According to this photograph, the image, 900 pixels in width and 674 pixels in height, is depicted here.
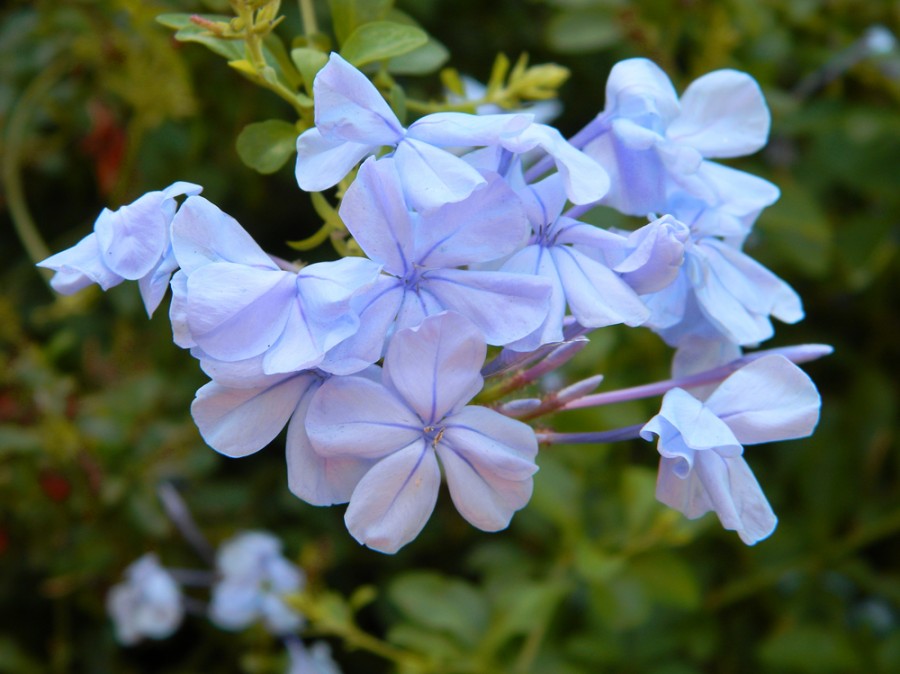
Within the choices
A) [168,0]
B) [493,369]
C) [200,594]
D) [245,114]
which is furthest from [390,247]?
[200,594]

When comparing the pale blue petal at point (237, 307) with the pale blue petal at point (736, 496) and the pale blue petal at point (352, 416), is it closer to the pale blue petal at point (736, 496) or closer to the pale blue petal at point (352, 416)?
the pale blue petal at point (352, 416)

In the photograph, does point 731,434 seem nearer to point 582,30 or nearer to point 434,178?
point 434,178

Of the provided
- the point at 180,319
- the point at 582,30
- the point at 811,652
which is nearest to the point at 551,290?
the point at 180,319

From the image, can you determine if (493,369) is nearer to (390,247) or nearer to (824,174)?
(390,247)

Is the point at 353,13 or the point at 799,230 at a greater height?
the point at 353,13

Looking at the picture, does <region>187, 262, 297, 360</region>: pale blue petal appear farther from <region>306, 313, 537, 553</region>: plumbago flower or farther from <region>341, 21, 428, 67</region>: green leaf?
<region>341, 21, 428, 67</region>: green leaf
